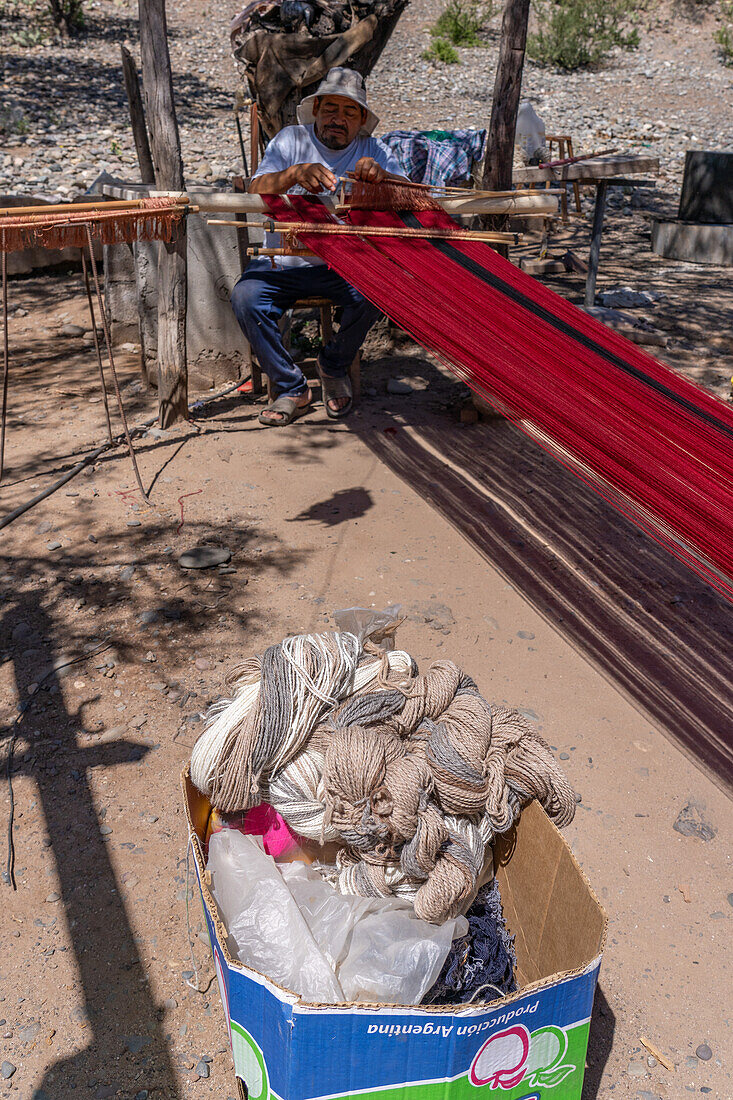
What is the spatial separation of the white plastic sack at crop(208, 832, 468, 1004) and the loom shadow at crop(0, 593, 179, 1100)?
32 centimetres

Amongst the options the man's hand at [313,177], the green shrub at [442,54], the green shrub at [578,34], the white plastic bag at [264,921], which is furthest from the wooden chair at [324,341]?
the green shrub at [578,34]

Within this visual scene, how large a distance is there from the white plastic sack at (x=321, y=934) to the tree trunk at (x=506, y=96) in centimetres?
364

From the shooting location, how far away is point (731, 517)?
179cm

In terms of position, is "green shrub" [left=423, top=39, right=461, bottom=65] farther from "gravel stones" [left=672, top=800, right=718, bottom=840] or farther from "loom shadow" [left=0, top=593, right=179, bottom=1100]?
"gravel stones" [left=672, top=800, right=718, bottom=840]

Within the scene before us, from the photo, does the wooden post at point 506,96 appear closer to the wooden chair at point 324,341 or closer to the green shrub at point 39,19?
the wooden chair at point 324,341

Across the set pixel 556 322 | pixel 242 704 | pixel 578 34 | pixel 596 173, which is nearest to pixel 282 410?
pixel 556 322

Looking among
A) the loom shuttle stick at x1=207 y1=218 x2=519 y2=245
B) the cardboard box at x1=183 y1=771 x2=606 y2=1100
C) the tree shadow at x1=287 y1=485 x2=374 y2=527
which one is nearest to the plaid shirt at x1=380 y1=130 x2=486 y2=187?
the loom shuttle stick at x1=207 y1=218 x2=519 y2=245

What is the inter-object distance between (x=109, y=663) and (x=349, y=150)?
8.78 feet

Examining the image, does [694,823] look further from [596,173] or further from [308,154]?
[596,173]

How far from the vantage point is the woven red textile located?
1.88 m

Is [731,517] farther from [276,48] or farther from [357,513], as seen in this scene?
[276,48]

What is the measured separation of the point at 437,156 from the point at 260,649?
618cm

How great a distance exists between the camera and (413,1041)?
1.10m

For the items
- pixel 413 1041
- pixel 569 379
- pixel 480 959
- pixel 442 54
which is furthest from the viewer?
pixel 442 54
